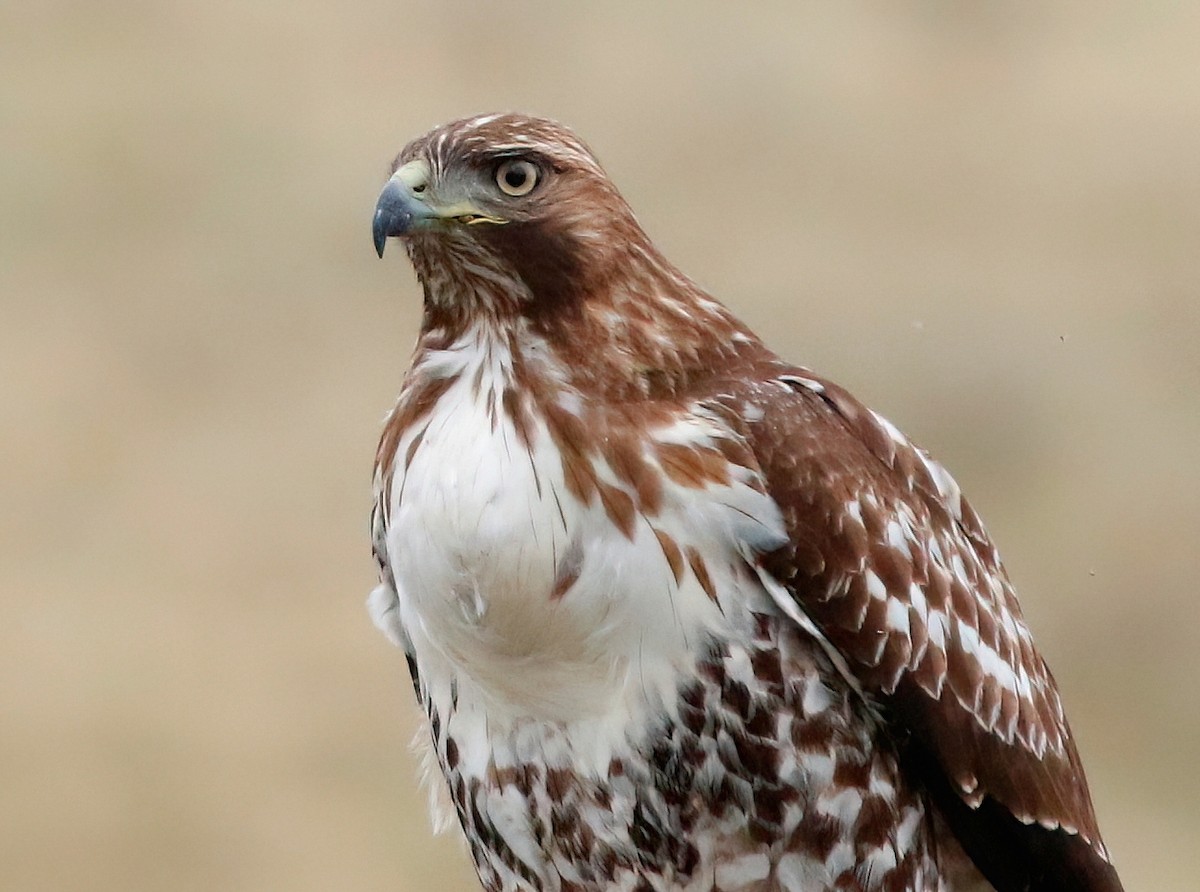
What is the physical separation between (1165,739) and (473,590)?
654 cm

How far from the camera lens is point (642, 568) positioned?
2965 millimetres

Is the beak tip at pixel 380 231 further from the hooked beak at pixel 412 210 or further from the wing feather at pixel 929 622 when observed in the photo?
the wing feather at pixel 929 622

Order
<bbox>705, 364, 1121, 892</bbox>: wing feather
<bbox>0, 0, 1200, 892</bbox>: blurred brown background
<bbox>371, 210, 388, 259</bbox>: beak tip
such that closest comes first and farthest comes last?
<bbox>371, 210, 388, 259</bbox>: beak tip → <bbox>705, 364, 1121, 892</bbox>: wing feather → <bbox>0, 0, 1200, 892</bbox>: blurred brown background

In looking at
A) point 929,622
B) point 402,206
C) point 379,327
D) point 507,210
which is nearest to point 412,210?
point 402,206

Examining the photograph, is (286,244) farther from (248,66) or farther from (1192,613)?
(1192,613)

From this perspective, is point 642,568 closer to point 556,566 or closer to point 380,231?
point 556,566

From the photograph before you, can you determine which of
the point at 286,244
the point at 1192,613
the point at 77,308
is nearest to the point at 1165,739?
the point at 1192,613

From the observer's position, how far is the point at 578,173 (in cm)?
298

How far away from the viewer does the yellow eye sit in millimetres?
2932

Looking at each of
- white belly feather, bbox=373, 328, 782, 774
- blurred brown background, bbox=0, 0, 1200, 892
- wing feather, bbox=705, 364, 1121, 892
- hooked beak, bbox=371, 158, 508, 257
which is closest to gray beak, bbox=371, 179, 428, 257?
hooked beak, bbox=371, 158, 508, 257

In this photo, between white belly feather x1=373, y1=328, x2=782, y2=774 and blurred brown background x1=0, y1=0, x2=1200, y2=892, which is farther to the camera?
blurred brown background x1=0, y1=0, x2=1200, y2=892

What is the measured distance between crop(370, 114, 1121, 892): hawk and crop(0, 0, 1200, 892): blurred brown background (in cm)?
499

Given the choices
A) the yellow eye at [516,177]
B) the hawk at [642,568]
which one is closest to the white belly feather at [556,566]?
the hawk at [642,568]

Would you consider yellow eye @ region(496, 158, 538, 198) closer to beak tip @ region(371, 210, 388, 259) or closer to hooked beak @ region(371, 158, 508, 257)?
hooked beak @ region(371, 158, 508, 257)
